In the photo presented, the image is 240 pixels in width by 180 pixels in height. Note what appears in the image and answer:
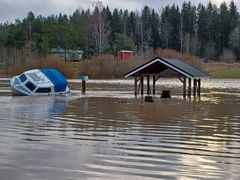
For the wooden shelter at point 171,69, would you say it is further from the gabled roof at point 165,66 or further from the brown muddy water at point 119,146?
the brown muddy water at point 119,146

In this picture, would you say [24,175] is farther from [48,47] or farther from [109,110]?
[48,47]

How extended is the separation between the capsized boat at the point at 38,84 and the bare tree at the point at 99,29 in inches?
2353

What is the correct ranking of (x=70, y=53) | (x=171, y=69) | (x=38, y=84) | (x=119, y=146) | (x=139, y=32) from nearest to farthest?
(x=119, y=146)
(x=171, y=69)
(x=38, y=84)
(x=70, y=53)
(x=139, y=32)

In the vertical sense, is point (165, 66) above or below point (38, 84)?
above

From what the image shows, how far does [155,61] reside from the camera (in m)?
31.2

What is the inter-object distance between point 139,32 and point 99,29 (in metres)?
31.6

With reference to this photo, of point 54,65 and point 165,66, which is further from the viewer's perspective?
point 54,65

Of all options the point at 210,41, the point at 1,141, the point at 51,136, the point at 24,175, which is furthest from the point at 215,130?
the point at 210,41

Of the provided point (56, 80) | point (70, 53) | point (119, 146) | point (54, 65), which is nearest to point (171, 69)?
point (56, 80)

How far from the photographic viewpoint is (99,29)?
329ft

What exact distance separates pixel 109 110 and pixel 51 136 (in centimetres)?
880

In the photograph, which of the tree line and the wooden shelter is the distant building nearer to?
the tree line

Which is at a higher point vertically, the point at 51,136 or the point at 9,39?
the point at 9,39

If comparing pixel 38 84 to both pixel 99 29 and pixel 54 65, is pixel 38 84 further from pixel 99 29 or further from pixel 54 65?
pixel 99 29
